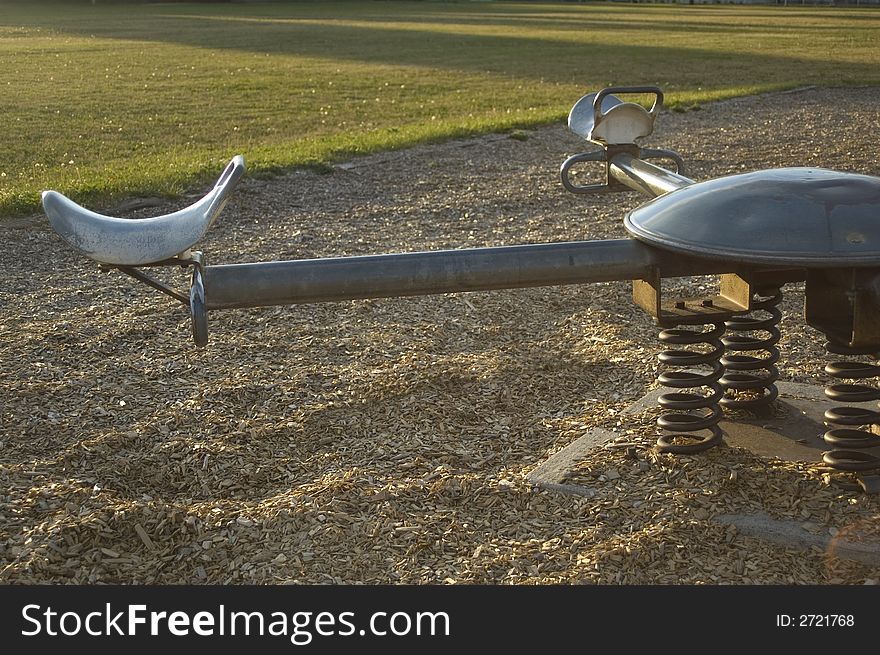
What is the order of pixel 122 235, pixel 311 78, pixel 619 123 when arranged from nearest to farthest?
pixel 122 235
pixel 619 123
pixel 311 78

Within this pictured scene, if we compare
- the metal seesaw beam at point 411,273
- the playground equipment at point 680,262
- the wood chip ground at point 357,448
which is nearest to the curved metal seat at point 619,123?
the wood chip ground at point 357,448

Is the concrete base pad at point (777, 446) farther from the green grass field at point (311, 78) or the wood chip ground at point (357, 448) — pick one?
the green grass field at point (311, 78)

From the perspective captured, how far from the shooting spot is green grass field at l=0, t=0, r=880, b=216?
33.1 feet

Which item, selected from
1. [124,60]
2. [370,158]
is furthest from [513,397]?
[124,60]

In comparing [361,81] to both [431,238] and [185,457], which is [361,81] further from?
[185,457]

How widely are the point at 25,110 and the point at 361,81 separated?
6053 mm

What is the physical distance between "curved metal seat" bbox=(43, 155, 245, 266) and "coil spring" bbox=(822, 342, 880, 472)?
6.07ft

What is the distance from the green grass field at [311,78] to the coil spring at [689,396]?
208 inches

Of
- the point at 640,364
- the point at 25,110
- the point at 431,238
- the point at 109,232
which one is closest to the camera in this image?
the point at 109,232

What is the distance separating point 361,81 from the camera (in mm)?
17922

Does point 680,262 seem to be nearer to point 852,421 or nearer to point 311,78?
point 852,421

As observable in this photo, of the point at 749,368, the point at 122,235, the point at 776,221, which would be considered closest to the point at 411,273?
the point at 122,235

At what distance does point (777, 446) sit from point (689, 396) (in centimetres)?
33

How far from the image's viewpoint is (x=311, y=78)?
18.5m
